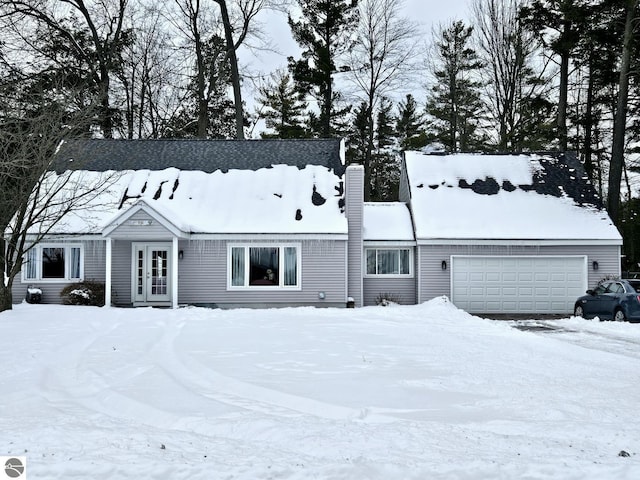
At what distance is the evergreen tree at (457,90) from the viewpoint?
3253 cm

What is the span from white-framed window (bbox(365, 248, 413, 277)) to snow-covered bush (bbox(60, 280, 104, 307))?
28.8ft

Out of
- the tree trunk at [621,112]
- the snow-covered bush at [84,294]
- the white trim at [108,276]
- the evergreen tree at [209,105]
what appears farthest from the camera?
the evergreen tree at [209,105]

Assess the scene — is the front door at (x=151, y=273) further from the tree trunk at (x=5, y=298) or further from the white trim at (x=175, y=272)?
the tree trunk at (x=5, y=298)

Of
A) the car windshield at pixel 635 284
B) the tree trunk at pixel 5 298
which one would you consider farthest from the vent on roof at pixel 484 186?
the tree trunk at pixel 5 298

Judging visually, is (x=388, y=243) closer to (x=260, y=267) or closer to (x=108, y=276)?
(x=260, y=267)

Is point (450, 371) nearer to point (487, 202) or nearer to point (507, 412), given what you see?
point (507, 412)

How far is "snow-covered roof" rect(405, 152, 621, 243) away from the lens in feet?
64.6

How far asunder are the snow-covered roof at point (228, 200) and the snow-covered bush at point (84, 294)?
178 cm

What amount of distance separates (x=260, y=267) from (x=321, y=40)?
58.7 ft

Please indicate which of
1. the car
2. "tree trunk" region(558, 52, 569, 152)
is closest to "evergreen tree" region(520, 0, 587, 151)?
"tree trunk" region(558, 52, 569, 152)

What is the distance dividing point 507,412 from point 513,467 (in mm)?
1812

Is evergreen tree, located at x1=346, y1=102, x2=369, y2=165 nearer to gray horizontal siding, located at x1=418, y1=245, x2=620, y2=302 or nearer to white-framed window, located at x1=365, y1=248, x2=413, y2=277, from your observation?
white-framed window, located at x1=365, y1=248, x2=413, y2=277

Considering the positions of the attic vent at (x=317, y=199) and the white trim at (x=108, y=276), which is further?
the attic vent at (x=317, y=199)

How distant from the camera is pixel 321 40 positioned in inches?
1271
